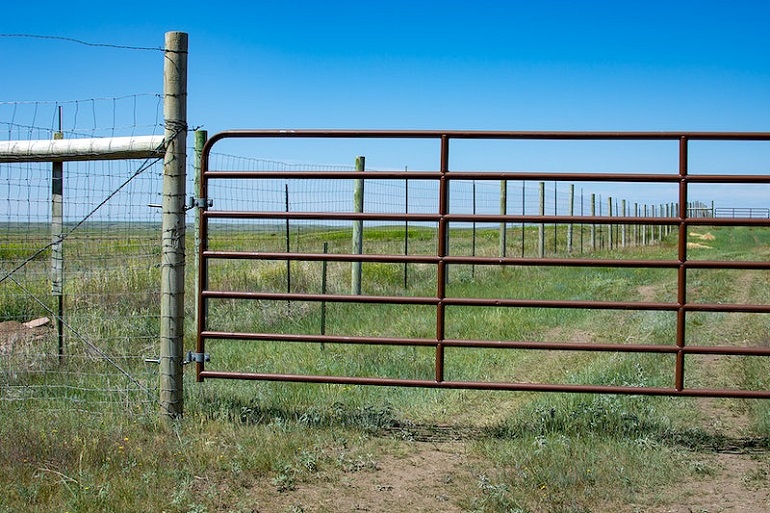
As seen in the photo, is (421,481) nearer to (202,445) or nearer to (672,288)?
(202,445)

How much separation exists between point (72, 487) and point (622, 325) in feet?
26.9

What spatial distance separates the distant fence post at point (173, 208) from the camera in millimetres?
6344

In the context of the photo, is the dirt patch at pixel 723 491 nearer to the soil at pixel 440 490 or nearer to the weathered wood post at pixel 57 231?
the soil at pixel 440 490

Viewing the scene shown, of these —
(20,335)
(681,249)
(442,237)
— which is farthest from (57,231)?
(681,249)

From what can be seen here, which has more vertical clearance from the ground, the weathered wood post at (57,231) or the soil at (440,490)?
the weathered wood post at (57,231)

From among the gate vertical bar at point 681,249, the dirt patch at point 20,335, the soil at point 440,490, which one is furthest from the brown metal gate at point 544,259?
the dirt patch at point 20,335

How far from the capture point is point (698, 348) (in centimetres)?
602

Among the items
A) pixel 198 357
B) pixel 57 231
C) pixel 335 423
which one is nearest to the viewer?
pixel 335 423

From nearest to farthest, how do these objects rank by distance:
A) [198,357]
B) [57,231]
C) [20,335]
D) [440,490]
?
1. [440,490]
2. [198,357]
3. [57,231]
4. [20,335]

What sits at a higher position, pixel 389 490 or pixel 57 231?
pixel 57 231

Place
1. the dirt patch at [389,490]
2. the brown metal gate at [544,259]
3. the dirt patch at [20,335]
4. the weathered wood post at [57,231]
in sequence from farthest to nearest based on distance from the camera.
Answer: the dirt patch at [20,335] → the weathered wood post at [57,231] → the brown metal gate at [544,259] → the dirt patch at [389,490]

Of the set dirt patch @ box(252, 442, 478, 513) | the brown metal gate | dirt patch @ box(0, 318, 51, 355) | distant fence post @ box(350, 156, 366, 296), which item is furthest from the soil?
distant fence post @ box(350, 156, 366, 296)

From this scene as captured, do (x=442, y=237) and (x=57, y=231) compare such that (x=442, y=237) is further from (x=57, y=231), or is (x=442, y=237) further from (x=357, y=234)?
(x=357, y=234)

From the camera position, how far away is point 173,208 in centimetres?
636
